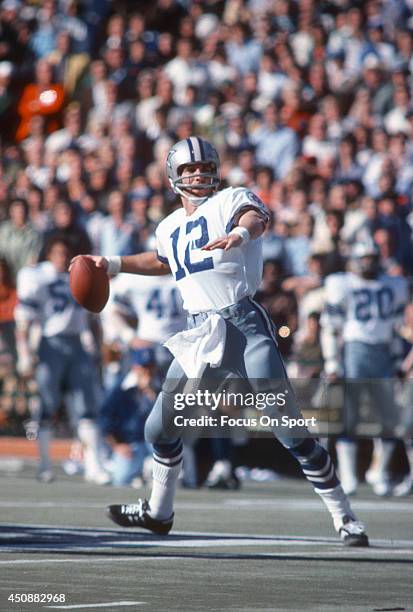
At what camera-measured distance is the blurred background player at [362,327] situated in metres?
14.3

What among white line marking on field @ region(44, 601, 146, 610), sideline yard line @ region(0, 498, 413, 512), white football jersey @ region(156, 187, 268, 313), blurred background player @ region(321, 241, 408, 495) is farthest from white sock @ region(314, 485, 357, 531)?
blurred background player @ region(321, 241, 408, 495)

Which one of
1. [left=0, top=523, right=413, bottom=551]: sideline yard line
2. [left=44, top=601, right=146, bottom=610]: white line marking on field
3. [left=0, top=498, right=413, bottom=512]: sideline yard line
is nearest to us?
[left=44, top=601, right=146, bottom=610]: white line marking on field

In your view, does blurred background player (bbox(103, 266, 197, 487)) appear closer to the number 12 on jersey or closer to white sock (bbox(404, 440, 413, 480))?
white sock (bbox(404, 440, 413, 480))

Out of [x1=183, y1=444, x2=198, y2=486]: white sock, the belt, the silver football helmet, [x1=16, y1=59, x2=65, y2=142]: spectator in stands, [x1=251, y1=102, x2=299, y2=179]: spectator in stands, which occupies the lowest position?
[x1=183, y1=444, x2=198, y2=486]: white sock

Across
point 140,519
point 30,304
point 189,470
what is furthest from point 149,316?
point 140,519

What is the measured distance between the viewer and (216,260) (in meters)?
8.45

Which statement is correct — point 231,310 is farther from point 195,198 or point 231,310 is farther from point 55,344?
point 55,344

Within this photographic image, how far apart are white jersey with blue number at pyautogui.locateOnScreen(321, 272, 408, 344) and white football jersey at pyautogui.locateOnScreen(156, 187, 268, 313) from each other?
5866mm

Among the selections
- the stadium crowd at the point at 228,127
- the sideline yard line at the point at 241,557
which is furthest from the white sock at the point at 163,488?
the stadium crowd at the point at 228,127

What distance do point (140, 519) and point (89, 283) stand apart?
1.38 m

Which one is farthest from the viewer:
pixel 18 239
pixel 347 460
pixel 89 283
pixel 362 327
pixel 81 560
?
pixel 18 239

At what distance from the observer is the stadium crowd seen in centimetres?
1564

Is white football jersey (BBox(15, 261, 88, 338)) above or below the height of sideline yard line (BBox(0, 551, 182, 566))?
above

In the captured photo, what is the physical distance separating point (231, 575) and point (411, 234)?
870cm
